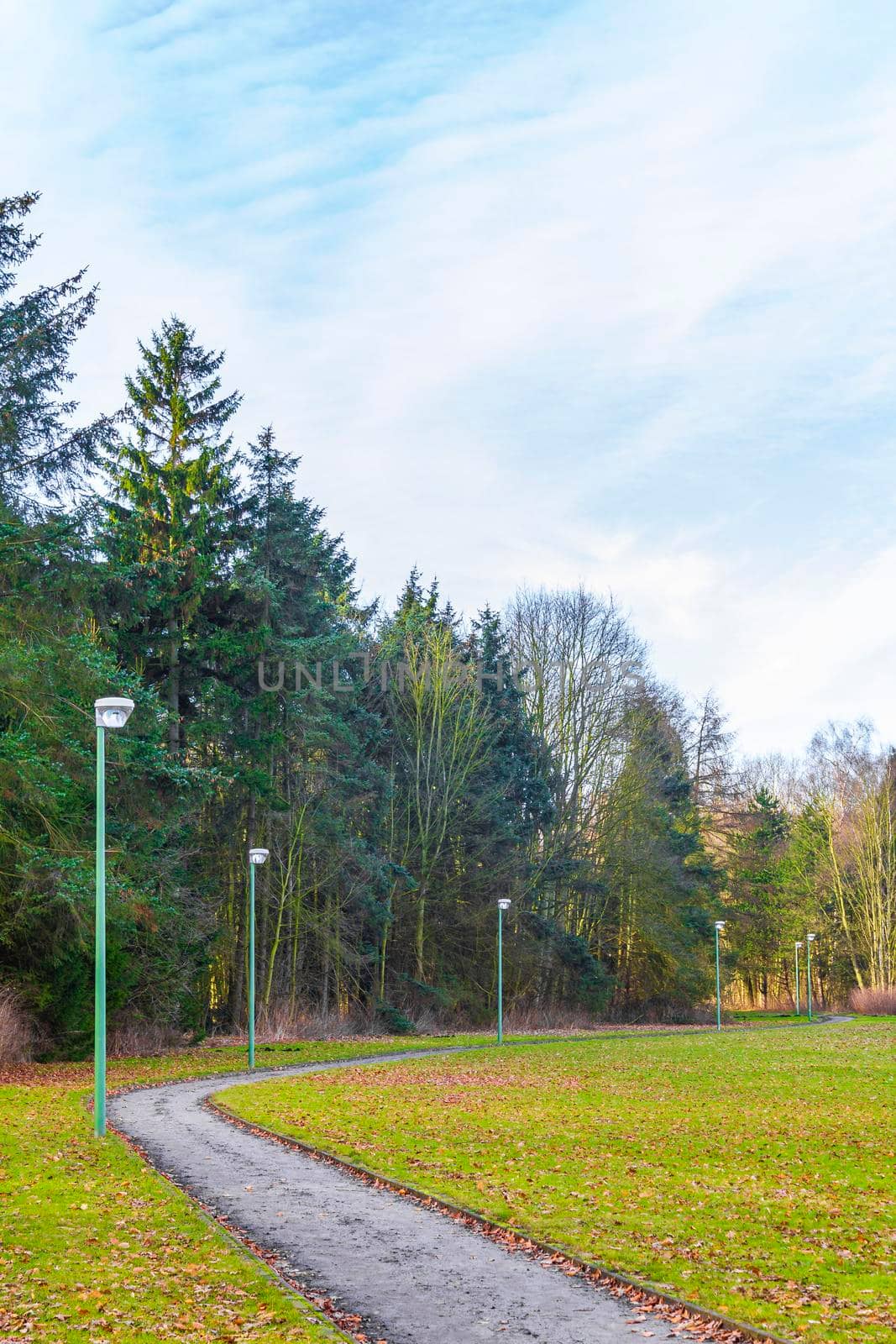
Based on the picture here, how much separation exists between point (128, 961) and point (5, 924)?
407cm

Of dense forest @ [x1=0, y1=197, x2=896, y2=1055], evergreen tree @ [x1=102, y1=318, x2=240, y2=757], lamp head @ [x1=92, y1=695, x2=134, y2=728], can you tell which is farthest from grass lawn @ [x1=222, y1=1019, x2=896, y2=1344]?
evergreen tree @ [x1=102, y1=318, x2=240, y2=757]

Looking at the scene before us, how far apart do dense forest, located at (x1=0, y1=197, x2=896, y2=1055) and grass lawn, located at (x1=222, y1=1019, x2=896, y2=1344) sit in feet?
26.0

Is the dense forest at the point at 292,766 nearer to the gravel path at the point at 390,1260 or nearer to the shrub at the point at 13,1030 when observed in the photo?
the shrub at the point at 13,1030

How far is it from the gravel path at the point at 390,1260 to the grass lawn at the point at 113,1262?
1.42 ft

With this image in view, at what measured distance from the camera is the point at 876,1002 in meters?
58.1

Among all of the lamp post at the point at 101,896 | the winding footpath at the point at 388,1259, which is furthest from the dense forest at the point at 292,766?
the winding footpath at the point at 388,1259

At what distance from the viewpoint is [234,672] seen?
112 ft

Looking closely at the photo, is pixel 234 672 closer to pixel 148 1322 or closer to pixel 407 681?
pixel 407 681

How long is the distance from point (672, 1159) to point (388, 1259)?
5.12 meters

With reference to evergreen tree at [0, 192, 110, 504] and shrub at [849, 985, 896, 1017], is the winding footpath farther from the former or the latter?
shrub at [849, 985, 896, 1017]

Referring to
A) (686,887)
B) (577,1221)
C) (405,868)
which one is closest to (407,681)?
(405,868)

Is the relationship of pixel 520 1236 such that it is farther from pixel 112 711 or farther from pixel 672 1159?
pixel 112 711

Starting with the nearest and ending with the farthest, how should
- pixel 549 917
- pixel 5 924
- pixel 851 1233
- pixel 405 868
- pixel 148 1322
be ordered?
pixel 148 1322
pixel 851 1233
pixel 5 924
pixel 405 868
pixel 549 917

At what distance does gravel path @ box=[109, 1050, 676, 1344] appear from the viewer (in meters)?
7.16
